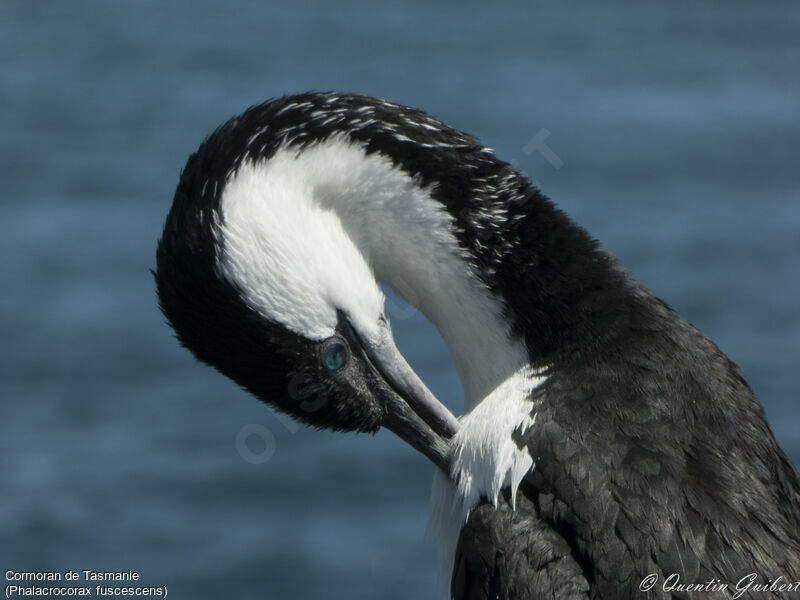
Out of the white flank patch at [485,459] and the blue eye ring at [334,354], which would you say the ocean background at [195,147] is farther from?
the blue eye ring at [334,354]

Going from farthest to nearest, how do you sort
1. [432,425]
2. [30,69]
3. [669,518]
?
[30,69], [432,425], [669,518]

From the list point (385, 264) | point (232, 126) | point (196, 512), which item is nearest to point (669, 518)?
point (385, 264)

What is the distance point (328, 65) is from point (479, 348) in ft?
26.1

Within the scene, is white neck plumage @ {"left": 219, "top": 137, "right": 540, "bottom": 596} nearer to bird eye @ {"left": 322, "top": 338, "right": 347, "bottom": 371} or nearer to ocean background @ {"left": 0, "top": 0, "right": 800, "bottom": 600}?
bird eye @ {"left": 322, "top": 338, "right": 347, "bottom": 371}

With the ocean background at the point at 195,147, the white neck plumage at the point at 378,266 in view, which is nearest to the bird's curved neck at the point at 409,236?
the white neck plumage at the point at 378,266

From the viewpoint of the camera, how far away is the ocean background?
851cm

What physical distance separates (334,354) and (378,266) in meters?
0.36

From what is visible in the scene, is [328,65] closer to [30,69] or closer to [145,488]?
[30,69]

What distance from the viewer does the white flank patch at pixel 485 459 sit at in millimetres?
3757

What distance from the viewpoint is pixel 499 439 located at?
3828mm

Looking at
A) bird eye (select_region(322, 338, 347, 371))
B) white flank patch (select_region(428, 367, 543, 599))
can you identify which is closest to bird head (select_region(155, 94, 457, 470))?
bird eye (select_region(322, 338, 347, 371))

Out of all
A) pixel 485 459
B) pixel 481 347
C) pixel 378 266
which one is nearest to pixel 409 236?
pixel 378 266

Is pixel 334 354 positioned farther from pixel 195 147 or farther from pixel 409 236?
pixel 195 147

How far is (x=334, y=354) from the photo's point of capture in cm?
392
